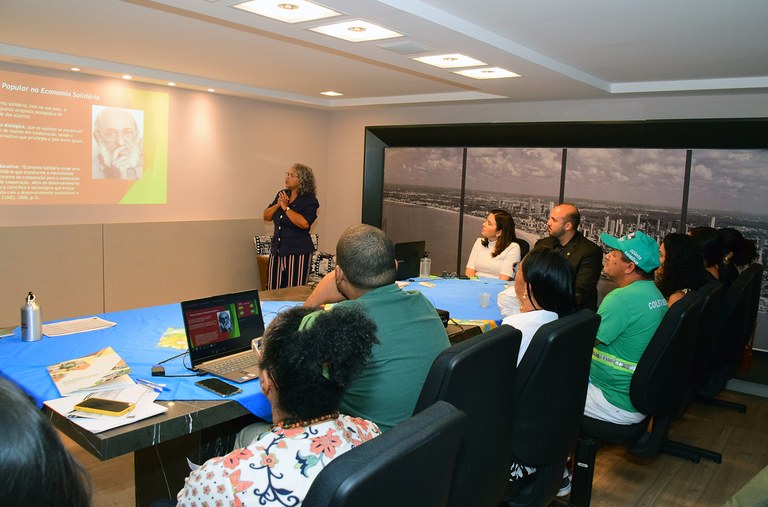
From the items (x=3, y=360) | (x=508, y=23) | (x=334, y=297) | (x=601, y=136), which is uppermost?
(x=508, y=23)

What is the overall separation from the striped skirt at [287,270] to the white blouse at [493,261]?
185 cm

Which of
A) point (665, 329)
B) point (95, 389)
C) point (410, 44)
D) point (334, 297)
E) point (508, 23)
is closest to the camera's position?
point (95, 389)

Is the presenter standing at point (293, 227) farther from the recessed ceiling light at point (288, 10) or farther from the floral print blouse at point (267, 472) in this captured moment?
the floral print blouse at point (267, 472)

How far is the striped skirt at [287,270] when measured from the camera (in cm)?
634

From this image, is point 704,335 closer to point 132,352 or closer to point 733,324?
point 733,324

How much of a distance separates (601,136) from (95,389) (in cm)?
490

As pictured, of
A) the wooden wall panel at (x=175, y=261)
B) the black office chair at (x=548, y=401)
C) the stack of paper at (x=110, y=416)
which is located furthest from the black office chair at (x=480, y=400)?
the wooden wall panel at (x=175, y=261)

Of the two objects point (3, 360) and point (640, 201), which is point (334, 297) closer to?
point (3, 360)

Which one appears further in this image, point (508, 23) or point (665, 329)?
point (508, 23)

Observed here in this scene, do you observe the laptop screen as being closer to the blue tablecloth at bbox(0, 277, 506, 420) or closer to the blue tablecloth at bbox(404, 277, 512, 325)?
the blue tablecloth at bbox(0, 277, 506, 420)

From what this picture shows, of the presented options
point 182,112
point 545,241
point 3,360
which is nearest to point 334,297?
point 3,360

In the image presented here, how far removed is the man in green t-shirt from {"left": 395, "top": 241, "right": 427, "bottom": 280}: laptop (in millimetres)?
1900

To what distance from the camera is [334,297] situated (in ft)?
10.1

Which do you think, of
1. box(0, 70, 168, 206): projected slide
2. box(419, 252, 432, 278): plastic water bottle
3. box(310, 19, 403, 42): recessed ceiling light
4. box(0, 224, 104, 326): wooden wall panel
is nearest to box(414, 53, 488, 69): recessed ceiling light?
box(310, 19, 403, 42): recessed ceiling light
